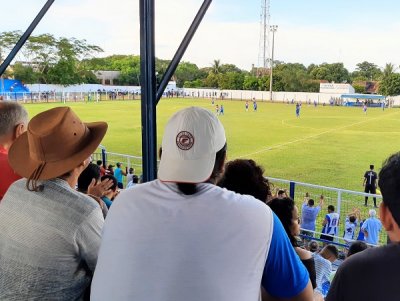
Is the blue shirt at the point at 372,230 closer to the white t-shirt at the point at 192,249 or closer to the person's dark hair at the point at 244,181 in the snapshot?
the person's dark hair at the point at 244,181

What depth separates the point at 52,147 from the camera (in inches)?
39.5

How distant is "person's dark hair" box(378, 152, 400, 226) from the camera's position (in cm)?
69

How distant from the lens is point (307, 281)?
2.41 ft

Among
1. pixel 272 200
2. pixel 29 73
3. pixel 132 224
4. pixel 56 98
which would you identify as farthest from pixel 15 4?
pixel 56 98

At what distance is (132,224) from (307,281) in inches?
12.5

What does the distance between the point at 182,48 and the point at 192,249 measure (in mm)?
1338

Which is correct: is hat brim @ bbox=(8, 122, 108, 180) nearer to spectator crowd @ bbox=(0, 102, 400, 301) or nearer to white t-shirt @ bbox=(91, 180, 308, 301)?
spectator crowd @ bbox=(0, 102, 400, 301)

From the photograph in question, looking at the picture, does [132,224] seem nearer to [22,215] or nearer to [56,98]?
[22,215]

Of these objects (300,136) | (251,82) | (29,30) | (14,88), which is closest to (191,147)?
(29,30)

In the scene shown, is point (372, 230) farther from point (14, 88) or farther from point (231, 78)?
point (14, 88)

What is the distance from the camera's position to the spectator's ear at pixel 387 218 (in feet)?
2.33

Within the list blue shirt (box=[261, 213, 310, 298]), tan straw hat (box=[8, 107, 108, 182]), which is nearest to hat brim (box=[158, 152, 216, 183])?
blue shirt (box=[261, 213, 310, 298])

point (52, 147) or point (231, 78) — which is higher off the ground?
point (231, 78)

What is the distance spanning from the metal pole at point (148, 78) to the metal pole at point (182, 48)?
4cm
